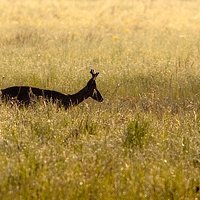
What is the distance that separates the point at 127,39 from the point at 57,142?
10799mm

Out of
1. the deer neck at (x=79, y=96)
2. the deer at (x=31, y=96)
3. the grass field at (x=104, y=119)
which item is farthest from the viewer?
the deer neck at (x=79, y=96)

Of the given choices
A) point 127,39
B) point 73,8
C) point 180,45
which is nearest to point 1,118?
point 180,45

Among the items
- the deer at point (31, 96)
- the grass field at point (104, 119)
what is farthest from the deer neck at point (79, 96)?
the grass field at point (104, 119)

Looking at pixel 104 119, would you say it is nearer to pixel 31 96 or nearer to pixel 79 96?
pixel 31 96

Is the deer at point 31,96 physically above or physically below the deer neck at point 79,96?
above

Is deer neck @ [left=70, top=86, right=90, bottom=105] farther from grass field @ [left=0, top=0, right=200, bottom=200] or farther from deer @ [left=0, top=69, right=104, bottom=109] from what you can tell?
grass field @ [left=0, top=0, right=200, bottom=200]

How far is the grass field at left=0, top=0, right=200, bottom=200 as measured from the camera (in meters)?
4.39

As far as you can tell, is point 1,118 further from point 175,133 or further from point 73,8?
point 73,8

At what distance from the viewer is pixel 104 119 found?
20.6ft

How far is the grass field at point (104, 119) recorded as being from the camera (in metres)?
4.39

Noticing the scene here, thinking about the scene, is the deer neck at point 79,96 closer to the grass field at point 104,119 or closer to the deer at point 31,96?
the deer at point 31,96

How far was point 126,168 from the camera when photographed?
4.61m

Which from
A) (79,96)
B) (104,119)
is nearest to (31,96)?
(79,96)

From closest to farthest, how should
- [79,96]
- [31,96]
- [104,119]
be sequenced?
1. [104,119]
2. [31,96]
3. [79,96]
